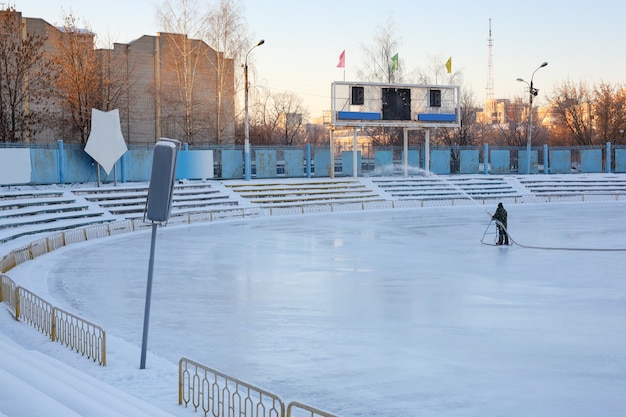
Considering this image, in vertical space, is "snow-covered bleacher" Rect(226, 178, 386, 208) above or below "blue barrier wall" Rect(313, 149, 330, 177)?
below

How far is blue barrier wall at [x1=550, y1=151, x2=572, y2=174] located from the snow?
3834cm

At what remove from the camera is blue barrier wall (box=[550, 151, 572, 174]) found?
63.1 meters

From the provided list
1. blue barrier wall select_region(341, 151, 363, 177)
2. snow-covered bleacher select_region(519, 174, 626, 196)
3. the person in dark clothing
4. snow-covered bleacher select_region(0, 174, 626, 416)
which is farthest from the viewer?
snow-covered bleacher select_region(519, 174, 626, 196)

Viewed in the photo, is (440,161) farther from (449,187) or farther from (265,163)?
(265,163)

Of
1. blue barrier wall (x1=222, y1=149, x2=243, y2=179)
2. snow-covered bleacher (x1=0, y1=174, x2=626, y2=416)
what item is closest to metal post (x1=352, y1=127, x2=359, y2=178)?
snow-covered bleacher (x1=0, y1=174, x2=626, y2=416)

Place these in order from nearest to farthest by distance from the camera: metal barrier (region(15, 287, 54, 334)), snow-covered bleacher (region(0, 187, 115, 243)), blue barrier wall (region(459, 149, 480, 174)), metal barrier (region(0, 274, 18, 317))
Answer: metal barrier (region(15, 287, 54, 334)), metal barrier (region(0, 274, 18, 317)), snow-covered bleacher (region(0, 187, 115, 243)), blue barrier wall (region(459, 149, 480, 174))

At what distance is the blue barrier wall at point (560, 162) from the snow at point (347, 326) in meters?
38.3

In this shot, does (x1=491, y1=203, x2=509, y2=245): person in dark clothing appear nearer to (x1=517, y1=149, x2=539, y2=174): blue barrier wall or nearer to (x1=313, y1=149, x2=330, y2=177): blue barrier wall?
(x1=313, y1=149, x2=330, y2=177): blue barrier wall

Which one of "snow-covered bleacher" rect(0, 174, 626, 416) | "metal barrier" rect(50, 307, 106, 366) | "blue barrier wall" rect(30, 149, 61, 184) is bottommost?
"metal barrier" rect(50, 307, 106, 366)

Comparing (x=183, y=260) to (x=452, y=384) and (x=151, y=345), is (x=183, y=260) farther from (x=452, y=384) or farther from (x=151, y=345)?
(x=452, y=384)

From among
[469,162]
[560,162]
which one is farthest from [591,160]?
[469,162]

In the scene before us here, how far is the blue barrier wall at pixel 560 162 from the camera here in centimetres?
6312

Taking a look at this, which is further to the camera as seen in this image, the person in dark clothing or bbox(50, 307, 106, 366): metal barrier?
the person in dark clothing

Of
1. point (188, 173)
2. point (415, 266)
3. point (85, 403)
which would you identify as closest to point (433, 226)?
point (415, 266)
